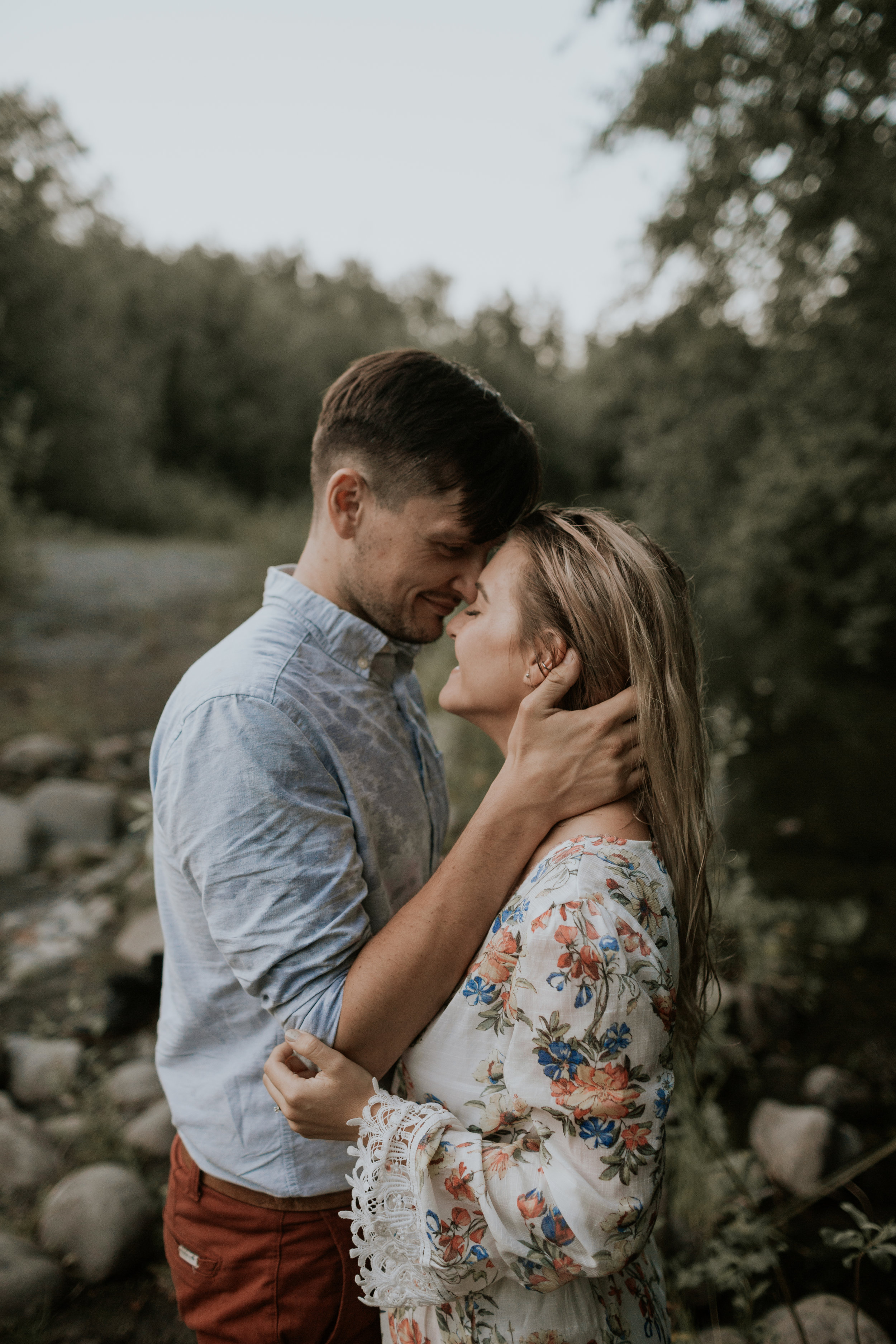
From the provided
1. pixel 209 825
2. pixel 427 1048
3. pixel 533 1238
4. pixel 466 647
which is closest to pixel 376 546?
pixel 466 647

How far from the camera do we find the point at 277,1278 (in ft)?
4.73

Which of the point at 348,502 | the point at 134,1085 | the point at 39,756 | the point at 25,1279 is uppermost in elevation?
the point at 348,502

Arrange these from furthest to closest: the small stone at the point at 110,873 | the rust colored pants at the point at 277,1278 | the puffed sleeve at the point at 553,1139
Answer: the small stone at the point at 110,873
the rust colored pants at the point at 277,1278
the puffed sleeve at the point at 553,1139

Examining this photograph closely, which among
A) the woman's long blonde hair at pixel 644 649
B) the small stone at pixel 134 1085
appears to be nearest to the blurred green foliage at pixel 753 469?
the woman's long blonde hair at pixel 644 649

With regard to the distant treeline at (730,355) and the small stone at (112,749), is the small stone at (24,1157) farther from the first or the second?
the small stone at (112,749)

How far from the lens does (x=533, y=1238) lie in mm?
1125

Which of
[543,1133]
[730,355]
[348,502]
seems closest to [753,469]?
[730,355]

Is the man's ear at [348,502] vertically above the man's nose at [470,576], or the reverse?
the man's ear at [348,502]

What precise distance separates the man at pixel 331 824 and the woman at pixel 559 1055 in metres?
0.07

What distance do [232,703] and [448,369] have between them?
85cm

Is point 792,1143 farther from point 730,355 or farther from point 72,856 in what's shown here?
point 730,355

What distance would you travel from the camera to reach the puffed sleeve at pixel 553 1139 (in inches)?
44.1

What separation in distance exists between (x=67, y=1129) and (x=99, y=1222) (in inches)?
21.5

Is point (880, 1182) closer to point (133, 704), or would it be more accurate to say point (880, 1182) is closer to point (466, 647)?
point (466, 647)
